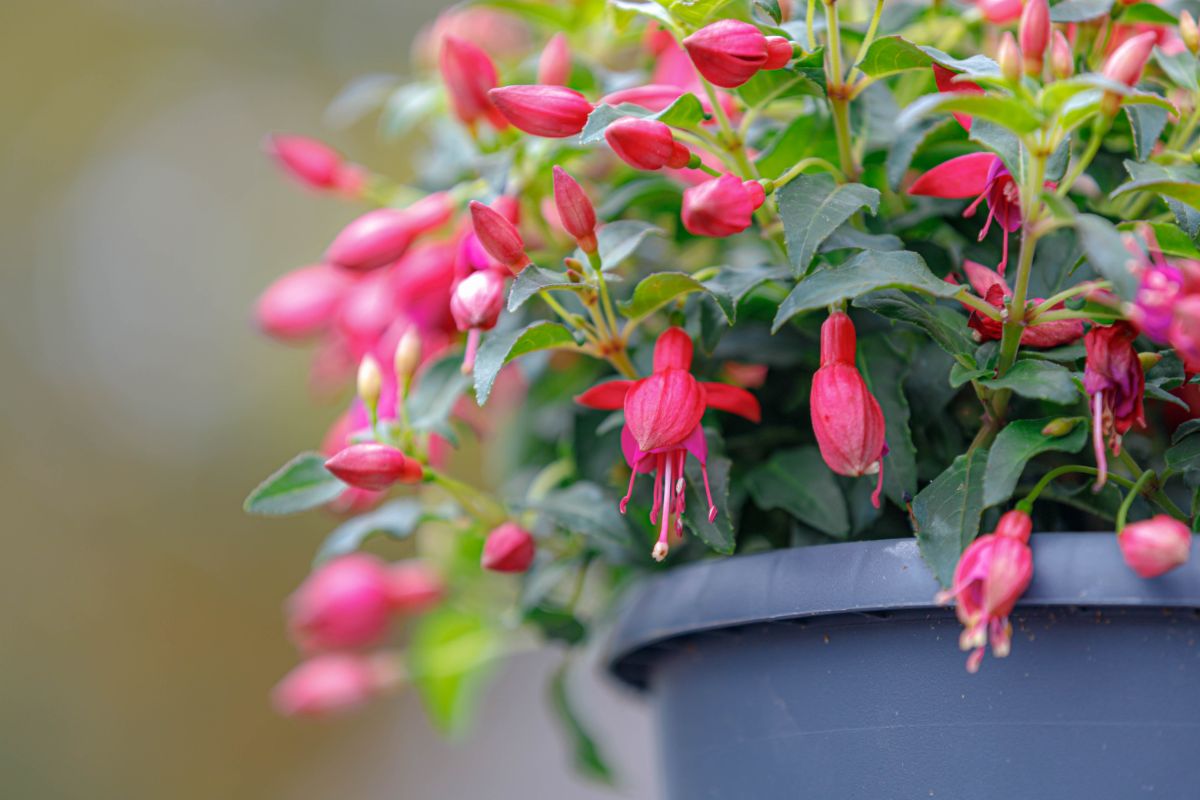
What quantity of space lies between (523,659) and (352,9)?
1.57 meters

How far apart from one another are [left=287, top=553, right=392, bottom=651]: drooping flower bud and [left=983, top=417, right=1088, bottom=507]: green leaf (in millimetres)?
459

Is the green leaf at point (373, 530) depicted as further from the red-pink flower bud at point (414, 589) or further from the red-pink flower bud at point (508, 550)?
the red-pink flower bud at point (414, 589)

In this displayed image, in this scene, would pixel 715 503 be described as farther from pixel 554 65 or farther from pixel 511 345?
pixel 554 65

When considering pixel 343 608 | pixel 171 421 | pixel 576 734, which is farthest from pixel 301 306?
pixel 171 421

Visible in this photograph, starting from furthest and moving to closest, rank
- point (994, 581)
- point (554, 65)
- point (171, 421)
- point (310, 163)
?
point (171, 421)
point (310, 163)
point (554, 65)
point (994, 581)

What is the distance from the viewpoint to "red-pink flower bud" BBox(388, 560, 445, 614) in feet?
2.64

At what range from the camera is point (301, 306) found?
0.71 meters

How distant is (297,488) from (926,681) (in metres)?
0.29

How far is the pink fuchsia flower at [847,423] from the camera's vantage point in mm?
451

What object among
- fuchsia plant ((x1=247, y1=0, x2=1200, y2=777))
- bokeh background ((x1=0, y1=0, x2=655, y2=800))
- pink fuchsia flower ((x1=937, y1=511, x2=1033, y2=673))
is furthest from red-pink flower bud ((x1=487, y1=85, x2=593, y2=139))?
bokeh background ((x1=0, y1=0, x2=655, y2=800))

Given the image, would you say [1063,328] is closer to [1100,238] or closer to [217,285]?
[1100,238]

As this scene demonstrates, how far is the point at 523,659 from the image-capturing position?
2463 mm

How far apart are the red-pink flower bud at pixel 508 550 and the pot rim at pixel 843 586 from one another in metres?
0.06

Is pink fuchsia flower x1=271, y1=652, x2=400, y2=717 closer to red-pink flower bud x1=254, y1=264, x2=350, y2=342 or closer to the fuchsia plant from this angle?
the fuchsia plant
